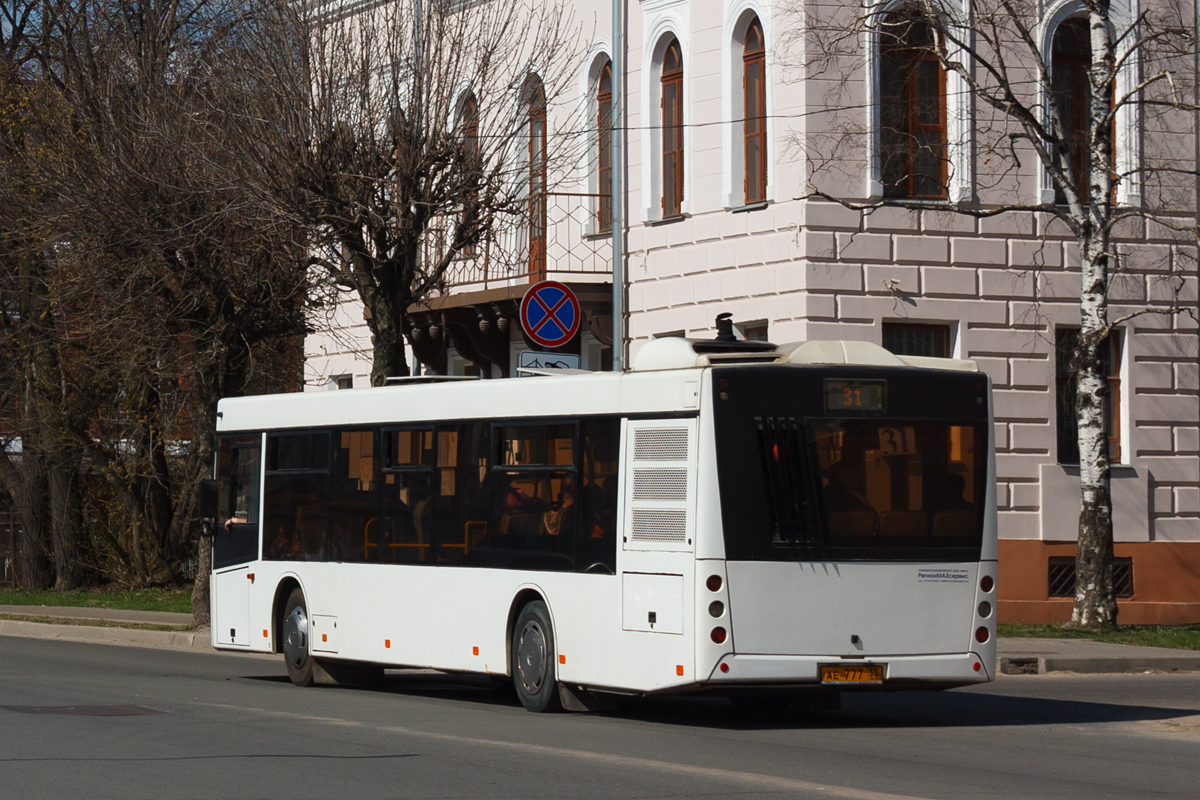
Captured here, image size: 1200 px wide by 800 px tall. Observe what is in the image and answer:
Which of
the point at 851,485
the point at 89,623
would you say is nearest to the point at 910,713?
the point at 851,485

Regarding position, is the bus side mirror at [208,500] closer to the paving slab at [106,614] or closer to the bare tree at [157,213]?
the bare tree at [157,213]

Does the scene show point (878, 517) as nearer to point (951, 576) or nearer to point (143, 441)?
point (951, 576)

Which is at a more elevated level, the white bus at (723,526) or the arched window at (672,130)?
the arched window at (672,130)

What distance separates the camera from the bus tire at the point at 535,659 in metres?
14.4

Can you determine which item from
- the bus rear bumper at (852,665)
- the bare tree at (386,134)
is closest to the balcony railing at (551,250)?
the bare tree at (386,134)

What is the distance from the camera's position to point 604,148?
28.8 m

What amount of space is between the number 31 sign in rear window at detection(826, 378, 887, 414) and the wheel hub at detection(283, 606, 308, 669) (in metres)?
6.42

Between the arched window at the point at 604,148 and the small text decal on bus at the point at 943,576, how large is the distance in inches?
613

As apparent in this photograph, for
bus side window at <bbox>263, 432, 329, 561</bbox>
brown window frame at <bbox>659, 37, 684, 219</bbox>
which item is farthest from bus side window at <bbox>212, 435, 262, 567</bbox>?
brown window frame at <bbox>659, 37, 684, 219</bbox>

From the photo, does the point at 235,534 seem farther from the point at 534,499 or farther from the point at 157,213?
the point at 157,213

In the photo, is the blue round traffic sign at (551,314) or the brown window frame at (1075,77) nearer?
the blue round traffic sign at (551,314)

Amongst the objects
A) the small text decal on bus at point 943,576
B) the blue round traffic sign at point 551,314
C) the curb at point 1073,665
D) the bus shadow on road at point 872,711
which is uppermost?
the blue round traffic sign at point 551,314

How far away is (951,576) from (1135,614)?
13339 millimetres

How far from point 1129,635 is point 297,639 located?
10067 mm
